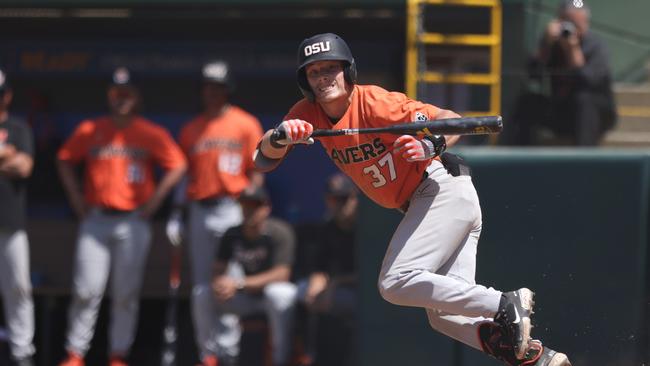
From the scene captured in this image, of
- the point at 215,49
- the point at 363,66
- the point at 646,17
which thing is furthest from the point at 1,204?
the point at 646,17

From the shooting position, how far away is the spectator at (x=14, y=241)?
27.9 feet

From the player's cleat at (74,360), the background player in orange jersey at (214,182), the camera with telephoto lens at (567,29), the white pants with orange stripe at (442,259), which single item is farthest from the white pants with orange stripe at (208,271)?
the white pants with orange stripe at (442,259)

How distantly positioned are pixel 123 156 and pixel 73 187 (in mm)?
434

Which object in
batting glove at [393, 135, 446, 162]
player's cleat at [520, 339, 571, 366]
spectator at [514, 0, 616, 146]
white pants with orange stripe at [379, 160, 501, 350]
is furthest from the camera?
spectator at [514, 0, 616, 146]

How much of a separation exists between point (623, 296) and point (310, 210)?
3177mm

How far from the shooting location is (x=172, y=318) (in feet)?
30.4

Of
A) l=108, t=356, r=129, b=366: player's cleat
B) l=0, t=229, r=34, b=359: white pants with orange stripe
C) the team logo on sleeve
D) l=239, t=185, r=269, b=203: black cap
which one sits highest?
the team logo on sleeve

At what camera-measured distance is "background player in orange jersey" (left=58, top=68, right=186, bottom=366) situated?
28.4 ft

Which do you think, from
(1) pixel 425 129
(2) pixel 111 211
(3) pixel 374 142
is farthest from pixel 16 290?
(1) pixel 425 129

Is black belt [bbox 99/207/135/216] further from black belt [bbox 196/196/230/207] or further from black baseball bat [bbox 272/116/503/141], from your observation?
black baseball bat [bbox 272/116/503/141]

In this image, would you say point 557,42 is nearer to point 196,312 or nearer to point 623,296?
point 623,296

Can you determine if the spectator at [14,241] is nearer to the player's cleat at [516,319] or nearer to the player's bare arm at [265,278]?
the player's bare arm at [265,278]

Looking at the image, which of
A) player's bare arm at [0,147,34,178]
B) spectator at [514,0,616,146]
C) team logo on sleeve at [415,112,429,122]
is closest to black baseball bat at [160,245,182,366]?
player's bare arm at [0,147,34,178]

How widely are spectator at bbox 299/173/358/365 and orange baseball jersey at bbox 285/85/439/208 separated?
2.66 m
